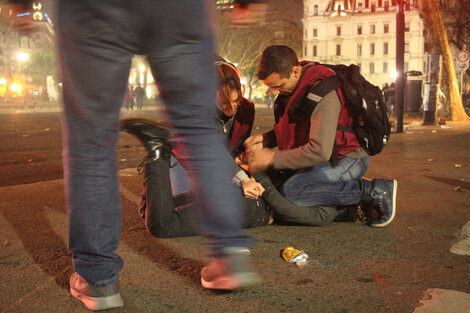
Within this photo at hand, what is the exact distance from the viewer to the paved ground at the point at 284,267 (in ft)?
7.19

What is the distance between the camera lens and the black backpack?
3.31 metres

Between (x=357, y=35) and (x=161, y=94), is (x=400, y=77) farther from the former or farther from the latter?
(x=357, y=35)

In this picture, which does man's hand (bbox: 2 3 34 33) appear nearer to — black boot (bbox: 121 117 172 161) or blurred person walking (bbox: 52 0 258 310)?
blurred person walking (bbox: 52 0 258 310)

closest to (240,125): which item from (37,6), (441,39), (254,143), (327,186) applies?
(254,143)

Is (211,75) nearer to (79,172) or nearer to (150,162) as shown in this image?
(79,172)

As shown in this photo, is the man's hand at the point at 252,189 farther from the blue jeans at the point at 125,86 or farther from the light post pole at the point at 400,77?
the light post pole at the point at 400,77

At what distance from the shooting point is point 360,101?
331 cm

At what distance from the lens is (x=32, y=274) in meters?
2.58

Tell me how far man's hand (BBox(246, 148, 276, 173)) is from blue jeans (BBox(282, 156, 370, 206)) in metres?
0.20

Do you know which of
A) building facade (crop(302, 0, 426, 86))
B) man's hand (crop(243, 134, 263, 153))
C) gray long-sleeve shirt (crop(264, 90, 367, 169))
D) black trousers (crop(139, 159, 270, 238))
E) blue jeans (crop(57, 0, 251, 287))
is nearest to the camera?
blue jeans (crop(57, 0, 251, 287))

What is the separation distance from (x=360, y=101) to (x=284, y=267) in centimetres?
122

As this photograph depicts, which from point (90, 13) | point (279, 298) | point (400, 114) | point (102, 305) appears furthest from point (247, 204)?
point (400, 114)

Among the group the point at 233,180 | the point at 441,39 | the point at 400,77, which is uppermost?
the point at 441,39

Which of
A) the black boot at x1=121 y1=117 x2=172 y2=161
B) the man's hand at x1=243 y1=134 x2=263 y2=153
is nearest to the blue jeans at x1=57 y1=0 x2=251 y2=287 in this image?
the black boot at x1=121 y1=117 x2=172 y2=161
